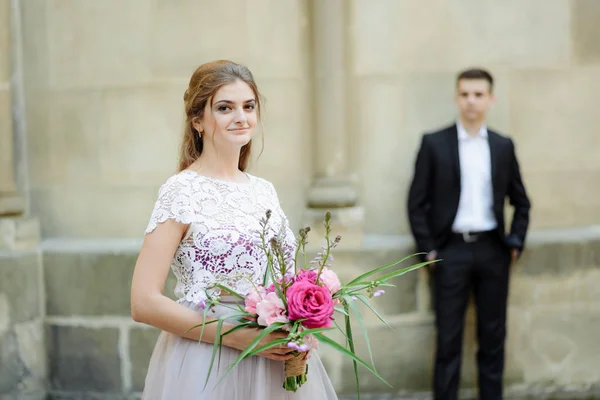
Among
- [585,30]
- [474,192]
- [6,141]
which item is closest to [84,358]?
[6,141]

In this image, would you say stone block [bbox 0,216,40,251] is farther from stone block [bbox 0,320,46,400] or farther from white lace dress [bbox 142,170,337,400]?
white lace dress [bbox 142,170,337,400]

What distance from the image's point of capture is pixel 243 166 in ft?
8.47

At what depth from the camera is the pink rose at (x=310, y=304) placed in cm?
192

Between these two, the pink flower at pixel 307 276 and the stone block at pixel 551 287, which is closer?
the pink flower at pixel 307 276

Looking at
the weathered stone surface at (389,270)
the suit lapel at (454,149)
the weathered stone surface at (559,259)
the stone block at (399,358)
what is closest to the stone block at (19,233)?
the weathered stone surface at (389,270)

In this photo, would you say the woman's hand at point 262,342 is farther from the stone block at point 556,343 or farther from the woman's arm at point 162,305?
the stone block at point 556,343

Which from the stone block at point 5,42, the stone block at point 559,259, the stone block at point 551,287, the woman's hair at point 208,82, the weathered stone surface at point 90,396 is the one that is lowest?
the weathered stone surface at point 90,396

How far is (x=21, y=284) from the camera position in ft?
14.8

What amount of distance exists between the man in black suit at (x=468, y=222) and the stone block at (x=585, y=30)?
814 millimetres

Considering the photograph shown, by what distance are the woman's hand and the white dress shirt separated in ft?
8.06

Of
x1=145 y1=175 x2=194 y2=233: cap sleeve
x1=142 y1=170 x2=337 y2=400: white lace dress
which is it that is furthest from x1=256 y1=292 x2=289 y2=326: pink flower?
x1=145 y1=175 x2=194 y2=233: cap sleeve

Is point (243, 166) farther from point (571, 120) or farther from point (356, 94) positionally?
point (571, 120)

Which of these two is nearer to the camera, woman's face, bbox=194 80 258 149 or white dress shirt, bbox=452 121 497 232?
woman's face, bbox=194 80 258 149

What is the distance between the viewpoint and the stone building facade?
457 cm
